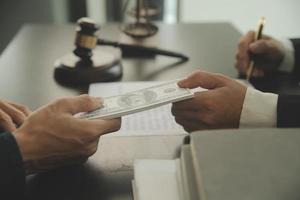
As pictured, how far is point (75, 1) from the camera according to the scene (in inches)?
100.0

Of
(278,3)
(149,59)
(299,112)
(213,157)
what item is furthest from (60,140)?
(278,3)

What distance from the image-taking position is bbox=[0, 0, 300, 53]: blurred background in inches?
97.0

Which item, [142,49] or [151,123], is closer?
[151,123]

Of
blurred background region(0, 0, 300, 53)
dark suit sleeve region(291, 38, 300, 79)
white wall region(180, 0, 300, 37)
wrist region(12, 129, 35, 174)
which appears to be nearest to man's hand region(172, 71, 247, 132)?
wrist region(12, 129, 35, 174)

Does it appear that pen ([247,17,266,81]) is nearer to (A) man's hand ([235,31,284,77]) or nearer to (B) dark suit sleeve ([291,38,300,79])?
(A) man's hand ([235,31,284,77])

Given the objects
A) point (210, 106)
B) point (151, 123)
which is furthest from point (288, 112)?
point (151, 123)

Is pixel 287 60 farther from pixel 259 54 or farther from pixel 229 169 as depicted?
pixel 229 169

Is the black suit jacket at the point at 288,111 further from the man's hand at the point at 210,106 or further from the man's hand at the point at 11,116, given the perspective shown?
the man's hand at the point at 11,116

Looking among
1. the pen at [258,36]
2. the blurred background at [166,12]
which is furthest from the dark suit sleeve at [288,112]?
the blurred background at [166,12]

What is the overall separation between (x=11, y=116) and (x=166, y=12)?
212 centimetres

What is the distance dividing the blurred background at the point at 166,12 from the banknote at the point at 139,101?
58.6 inches

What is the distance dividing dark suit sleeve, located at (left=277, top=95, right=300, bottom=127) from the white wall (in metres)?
1.80

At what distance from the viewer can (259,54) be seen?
1.18 metres

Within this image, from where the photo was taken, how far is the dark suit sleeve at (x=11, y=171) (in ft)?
2.09
